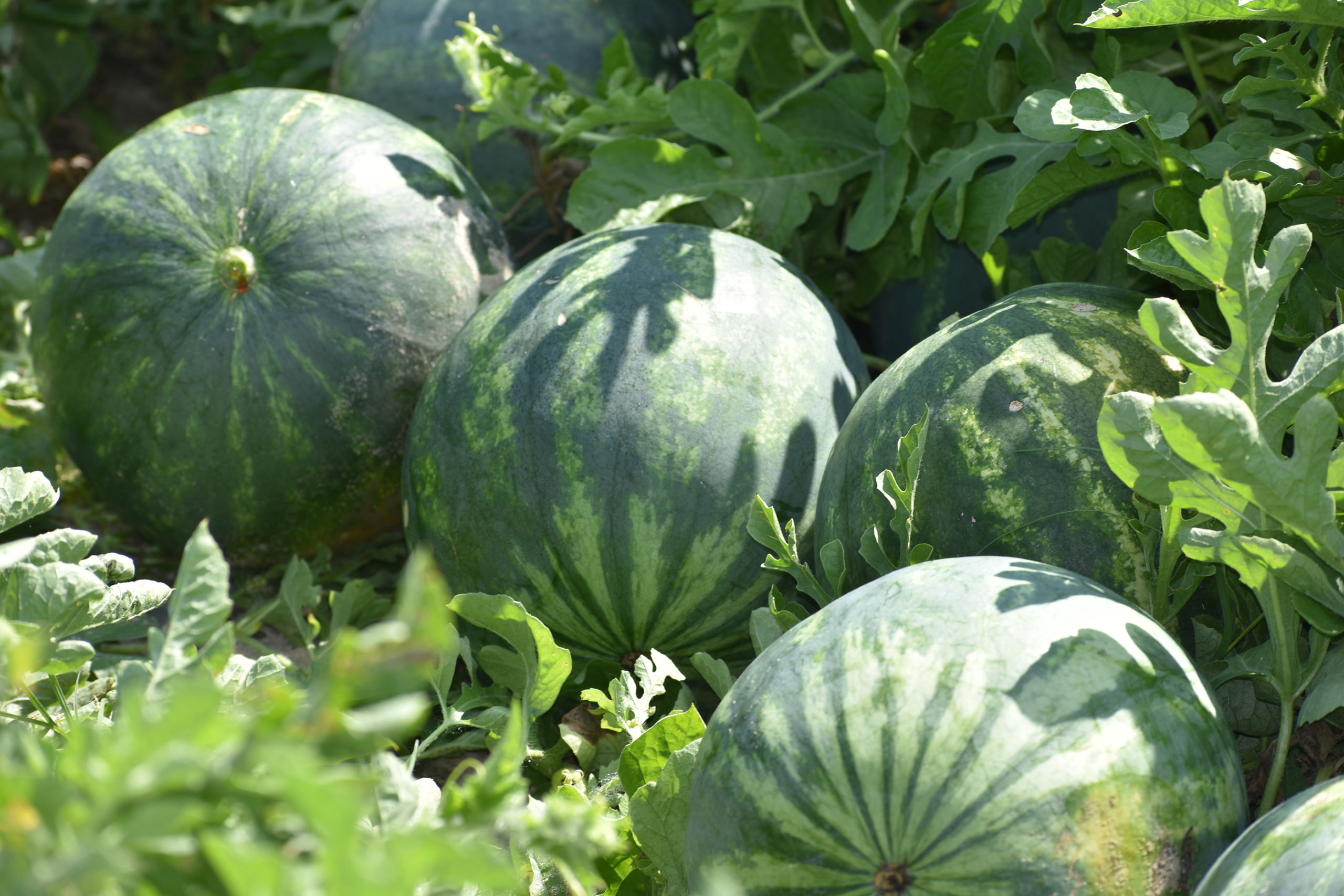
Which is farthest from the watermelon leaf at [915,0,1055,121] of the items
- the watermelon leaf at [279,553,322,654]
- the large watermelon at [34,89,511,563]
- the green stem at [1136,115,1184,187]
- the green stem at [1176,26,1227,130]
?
the watermelon leaf at [279,553,322,654]

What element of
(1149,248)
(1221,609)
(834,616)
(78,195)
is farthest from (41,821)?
(78,195)

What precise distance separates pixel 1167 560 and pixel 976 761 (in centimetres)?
49

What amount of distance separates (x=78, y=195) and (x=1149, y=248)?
2187 millimetres

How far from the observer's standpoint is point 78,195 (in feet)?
8.23

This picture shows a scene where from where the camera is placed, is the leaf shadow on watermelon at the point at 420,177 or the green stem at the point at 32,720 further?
the leaf shadow on watermelon at the point at 420,177

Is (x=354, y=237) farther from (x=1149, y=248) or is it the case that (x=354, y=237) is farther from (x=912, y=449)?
(x=1149, y=248)

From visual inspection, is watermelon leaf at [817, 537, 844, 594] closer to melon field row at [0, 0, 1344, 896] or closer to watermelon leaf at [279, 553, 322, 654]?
melon field row at [0, 0, 1344, 896]

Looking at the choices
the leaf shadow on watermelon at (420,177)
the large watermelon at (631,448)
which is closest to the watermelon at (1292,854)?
the large watermelon at (631,448)

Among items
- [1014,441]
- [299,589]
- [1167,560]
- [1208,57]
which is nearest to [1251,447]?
[1167,560]

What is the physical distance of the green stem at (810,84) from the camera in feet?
8.47

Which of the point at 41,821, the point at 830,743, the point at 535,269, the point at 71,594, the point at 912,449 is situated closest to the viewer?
the point at 41,821

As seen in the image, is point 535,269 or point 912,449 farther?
point 535,269

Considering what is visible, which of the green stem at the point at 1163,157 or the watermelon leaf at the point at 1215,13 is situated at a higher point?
the watermelon leaf at the point at 1215,13

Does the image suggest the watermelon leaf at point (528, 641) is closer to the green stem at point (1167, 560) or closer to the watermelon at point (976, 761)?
the watermelon at point (976, 761)
